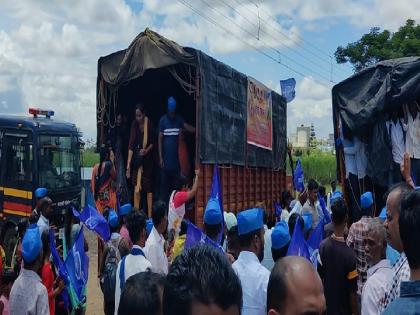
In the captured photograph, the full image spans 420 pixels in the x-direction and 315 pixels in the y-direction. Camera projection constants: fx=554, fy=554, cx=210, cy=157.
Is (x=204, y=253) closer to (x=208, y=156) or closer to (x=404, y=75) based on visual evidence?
(x=404, y=75)

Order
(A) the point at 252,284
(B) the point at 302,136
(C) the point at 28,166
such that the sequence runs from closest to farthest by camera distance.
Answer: (A) the point at 252,284 → (C) the point at 28,166 → (B) the point at 302,136

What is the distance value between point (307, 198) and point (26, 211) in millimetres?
5569

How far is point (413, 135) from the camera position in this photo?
5.27 meters

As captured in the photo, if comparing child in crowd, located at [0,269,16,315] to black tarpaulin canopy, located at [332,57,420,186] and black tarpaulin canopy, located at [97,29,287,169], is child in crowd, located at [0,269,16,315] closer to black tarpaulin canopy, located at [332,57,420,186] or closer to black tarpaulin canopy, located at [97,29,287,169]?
black tarpaulin canopy, located at [332,57,420,186]

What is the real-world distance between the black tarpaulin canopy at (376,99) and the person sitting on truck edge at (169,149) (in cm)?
314

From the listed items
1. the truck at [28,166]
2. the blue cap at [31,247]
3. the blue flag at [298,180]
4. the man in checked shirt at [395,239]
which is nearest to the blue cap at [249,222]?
the man in checked shirt at [395,239]

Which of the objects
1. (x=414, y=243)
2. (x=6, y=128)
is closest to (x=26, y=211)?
(x=6, y=128)

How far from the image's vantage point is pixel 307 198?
7508 mm

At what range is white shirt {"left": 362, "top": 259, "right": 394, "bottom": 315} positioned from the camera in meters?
2.95

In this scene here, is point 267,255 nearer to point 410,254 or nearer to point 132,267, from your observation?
point 132,267

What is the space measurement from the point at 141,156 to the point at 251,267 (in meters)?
5.58

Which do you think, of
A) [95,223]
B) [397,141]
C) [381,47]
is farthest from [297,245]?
[381,47]

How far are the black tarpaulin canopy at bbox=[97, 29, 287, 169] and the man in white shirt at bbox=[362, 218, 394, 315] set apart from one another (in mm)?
4179

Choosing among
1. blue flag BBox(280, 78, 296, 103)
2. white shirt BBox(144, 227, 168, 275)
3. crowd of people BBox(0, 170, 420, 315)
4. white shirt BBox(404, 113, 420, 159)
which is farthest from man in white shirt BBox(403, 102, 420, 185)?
blue flag BBox(280, 78, 296, 103)
